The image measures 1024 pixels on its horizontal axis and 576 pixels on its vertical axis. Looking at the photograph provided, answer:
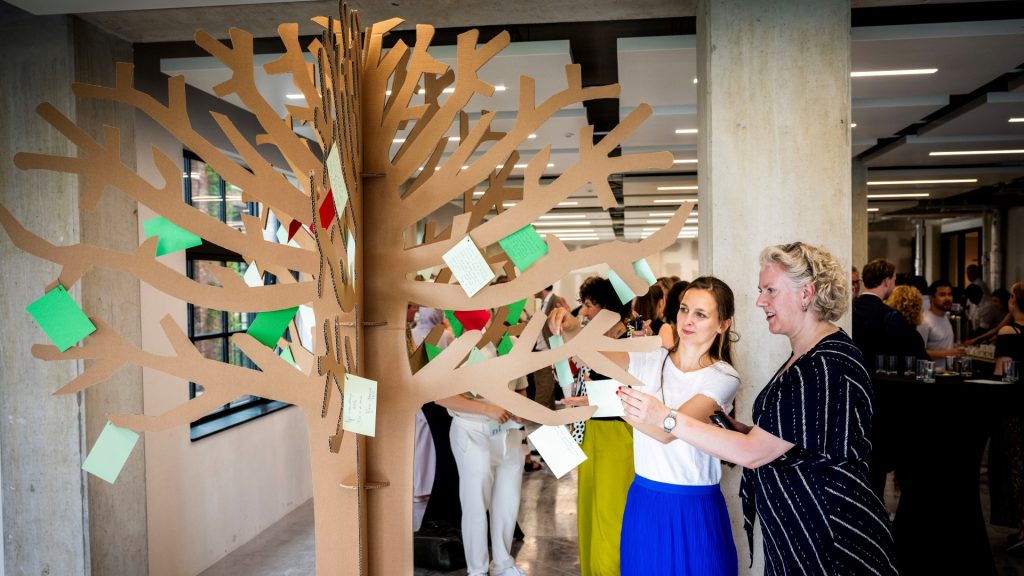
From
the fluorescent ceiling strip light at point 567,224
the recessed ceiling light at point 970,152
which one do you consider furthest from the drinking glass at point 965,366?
the fluorescent ceiling strip light at point 567,224

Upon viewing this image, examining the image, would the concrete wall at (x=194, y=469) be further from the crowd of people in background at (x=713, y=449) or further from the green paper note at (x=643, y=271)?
the green paper note at (x=643, y=271)

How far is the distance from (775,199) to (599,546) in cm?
189

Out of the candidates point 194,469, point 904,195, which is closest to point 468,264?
point 194,469

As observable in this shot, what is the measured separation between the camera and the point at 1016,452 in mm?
4598

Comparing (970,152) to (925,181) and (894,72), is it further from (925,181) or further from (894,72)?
(894,72)

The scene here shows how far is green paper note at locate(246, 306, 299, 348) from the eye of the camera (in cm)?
147

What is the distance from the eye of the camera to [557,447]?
1.49m

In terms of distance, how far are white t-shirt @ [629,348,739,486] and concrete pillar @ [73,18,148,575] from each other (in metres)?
2.45

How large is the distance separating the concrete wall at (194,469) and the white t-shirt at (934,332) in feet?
18.2

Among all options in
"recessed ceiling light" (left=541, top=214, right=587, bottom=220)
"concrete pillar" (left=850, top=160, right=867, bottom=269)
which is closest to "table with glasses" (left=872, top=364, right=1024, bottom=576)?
"concrete pillar" (left=850, top=160, right=867, bottom=269)

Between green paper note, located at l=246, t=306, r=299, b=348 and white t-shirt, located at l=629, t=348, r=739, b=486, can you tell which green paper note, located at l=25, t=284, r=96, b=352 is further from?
white t-shirt, located at l=629, t=348, r=739, b=486

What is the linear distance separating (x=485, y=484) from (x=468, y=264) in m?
2.74

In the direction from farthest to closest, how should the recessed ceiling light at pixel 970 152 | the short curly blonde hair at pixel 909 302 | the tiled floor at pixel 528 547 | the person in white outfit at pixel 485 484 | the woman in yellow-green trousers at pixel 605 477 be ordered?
the recessed ceiling light at pixel 970 152, the short curly blonde hair at pixel 909 302, the tiled floor at pixel 528 547, the person in white outfit at pixel 485 484, the woman in yellow-green trousers at pixel 605 477

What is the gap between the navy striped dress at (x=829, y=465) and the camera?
172cm
